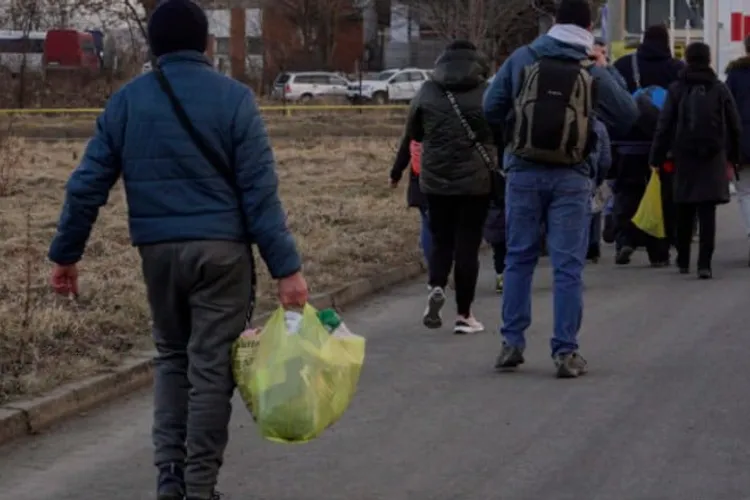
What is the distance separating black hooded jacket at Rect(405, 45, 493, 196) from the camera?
10359mm

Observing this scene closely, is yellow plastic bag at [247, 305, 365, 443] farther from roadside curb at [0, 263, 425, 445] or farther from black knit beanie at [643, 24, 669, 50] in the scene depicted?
black knit beanie at [643, 24, 669, 50]

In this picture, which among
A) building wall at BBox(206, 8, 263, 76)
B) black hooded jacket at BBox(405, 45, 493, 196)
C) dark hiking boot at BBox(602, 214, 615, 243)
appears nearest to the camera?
black hooded jacket at BBox(405, 45, 493, 196)

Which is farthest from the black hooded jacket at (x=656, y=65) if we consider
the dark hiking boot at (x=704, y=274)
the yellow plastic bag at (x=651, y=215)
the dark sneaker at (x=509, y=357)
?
the dark sneaker at (x=509, y=357)

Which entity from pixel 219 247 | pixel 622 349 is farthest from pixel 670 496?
pixel 622 349

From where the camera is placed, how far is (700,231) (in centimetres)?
1370

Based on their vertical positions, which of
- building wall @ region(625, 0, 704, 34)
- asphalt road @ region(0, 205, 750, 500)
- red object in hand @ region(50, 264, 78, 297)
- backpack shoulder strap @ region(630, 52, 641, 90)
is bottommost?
asphalt road @ region(0, 205, 750, 500)

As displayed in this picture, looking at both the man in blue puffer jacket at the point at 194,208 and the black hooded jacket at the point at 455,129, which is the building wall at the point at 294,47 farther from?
the man in blue puffer jacket at the point at 194,208

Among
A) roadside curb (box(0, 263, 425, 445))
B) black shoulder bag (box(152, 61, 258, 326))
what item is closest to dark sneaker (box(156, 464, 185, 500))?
black shoulder bag (box(152, 61, 258, 326))

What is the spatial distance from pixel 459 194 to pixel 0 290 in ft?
10.6

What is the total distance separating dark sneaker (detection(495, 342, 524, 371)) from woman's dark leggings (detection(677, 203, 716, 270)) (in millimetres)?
4508

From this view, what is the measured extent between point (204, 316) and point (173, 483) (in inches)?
25.1

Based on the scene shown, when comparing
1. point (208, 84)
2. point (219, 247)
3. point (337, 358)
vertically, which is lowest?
point (337, 358)

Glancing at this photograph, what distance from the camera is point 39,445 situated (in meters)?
7.99

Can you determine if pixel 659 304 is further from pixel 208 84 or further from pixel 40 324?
pixel 208 84
